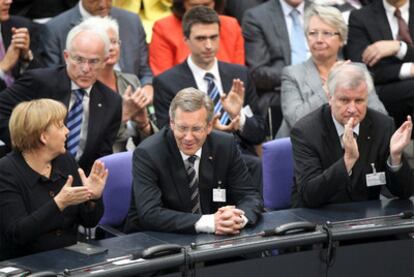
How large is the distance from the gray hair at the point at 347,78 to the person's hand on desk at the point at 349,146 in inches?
8.9

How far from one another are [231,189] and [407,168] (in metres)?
0.94

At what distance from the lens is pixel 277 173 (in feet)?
18.6

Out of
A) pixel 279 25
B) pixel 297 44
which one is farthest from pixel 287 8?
pixel 297 44

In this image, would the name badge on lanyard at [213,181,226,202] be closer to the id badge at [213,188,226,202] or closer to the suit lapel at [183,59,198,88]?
the id badge at [213,188,226,202]

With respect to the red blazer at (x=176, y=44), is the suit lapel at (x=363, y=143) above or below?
below

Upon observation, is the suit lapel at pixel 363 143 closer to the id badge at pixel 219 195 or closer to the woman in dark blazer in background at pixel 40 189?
the id badge at pixel 219 195

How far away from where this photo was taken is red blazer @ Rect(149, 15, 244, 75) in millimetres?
7266

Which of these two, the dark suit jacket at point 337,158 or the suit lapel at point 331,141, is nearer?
the dark suit jacket at point 337,158

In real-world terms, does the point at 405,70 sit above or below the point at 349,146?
above

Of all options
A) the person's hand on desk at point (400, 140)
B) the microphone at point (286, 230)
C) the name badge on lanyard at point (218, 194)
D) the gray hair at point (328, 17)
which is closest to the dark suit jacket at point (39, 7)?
the gray hair at point (328, 17)

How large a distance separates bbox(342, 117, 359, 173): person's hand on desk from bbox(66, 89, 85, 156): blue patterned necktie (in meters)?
1.68

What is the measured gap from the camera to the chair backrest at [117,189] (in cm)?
541

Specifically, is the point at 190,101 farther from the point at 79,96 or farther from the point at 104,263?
the point at 79,96

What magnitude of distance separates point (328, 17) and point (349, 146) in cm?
162
